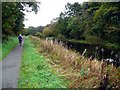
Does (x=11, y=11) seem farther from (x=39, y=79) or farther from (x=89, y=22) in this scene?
(x=89, y=22)

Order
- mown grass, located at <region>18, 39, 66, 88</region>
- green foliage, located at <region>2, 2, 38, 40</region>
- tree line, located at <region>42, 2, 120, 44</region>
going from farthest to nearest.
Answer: tree line, located at <region>42, 2, 120, 44</region> → green foliage, located at <region>2, 2, 38, 40</region> → mown grass, located at <region>18, 39, 66, 88</region>

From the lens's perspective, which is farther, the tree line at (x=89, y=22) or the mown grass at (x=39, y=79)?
the tree line at (x=89, y=22)

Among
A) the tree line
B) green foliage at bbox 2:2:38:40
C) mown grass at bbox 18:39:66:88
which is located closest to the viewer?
mown grass at bbox 18:39:66:88

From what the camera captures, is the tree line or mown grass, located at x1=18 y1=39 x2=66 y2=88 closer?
mown grass, located at x1=18 y1=39 x2=66 y2=88

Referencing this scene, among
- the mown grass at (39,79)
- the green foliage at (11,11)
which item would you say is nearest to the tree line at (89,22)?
the green foliage at (11,11)

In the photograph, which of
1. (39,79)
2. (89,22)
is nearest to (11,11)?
(39,79)

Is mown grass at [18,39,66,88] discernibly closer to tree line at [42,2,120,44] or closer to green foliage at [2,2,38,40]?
green foliage at [2,2,38,40]

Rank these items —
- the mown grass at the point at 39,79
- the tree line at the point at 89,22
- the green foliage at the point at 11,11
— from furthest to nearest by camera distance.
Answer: the tree line at the point at 89,22 → the green foliage at the point at 11,11 → the mown grass at the point at 39,79

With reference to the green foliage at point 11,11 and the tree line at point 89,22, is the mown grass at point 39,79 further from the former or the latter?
the tree line at point 89,22

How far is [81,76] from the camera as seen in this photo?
30.6 feet

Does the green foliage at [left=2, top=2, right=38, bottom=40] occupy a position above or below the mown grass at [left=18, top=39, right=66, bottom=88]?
above

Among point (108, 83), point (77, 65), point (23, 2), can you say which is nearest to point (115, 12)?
point (23, 2)

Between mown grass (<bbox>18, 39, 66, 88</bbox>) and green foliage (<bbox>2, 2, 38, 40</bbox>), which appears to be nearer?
mown grass (<bbox>18, 39, 66, 88</bbox>)

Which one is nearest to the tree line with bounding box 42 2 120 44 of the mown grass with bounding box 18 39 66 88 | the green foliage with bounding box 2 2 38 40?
the green foliage with bounding box 2 2 38 40
